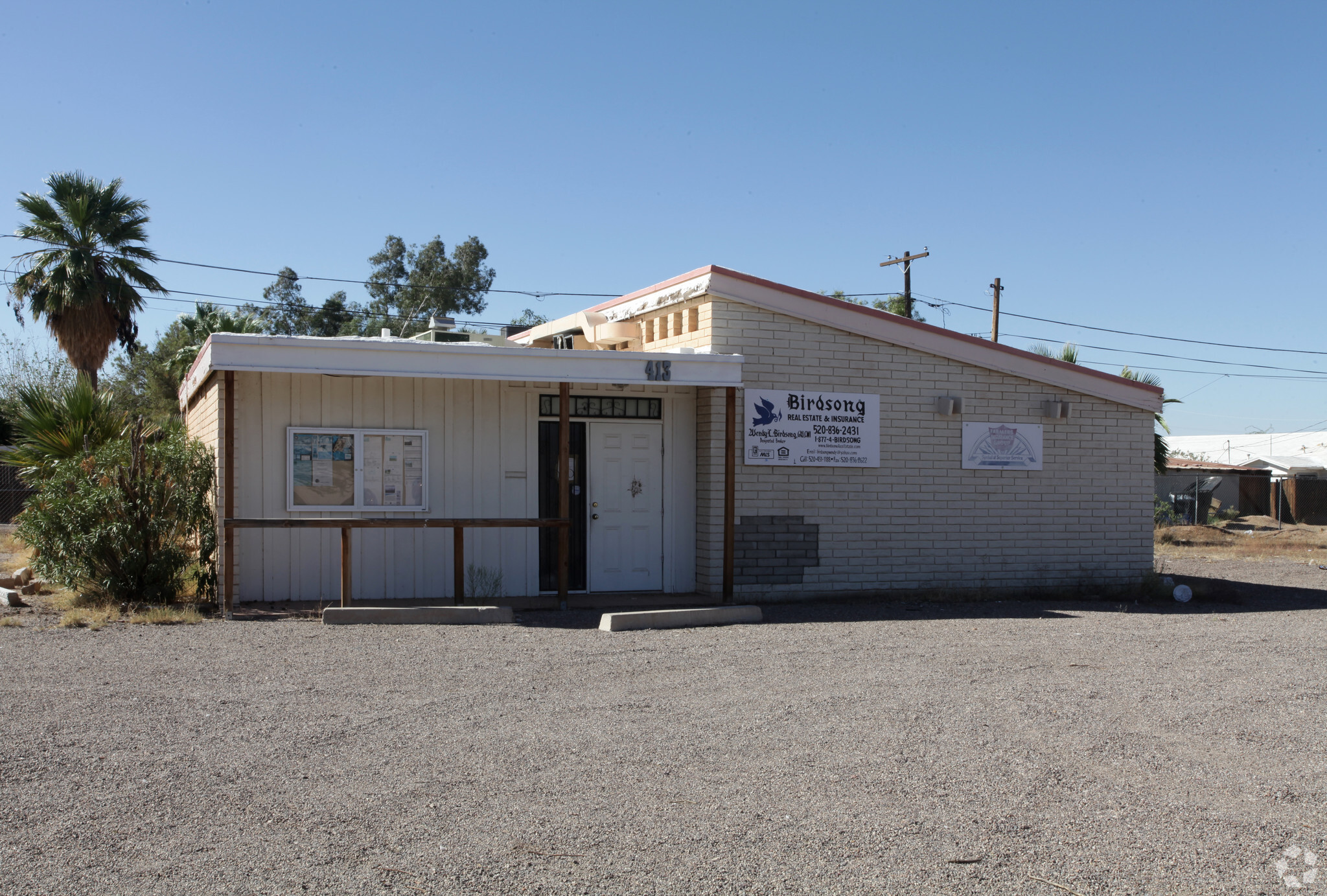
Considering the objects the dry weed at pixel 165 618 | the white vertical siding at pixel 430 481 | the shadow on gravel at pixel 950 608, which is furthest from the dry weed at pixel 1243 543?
the dry weed at pixel 165 618

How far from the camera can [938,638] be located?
32.4ft

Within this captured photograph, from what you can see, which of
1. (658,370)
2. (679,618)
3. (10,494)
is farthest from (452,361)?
(10,494)

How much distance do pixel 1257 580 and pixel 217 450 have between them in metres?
14.7

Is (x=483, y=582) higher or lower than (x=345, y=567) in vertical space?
lower

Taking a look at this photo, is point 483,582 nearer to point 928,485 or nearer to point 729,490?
point 729,490

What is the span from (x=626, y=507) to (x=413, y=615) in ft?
10.4

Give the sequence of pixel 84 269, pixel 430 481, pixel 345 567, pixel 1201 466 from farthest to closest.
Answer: pixel 1201 466
pixel 84 269
pixel 430 481
pixel 345 567

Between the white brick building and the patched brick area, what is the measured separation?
22 millimetres

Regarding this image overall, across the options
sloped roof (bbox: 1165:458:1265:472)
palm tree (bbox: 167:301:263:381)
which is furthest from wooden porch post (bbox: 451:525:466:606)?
sloped roof (bbox: 1165:458:1265:472)

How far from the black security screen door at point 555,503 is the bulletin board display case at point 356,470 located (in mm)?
1311

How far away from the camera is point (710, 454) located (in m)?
12.4

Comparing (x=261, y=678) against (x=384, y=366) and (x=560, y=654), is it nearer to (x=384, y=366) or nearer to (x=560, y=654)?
(x=560, y=654)

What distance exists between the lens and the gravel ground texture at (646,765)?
14.2 feet

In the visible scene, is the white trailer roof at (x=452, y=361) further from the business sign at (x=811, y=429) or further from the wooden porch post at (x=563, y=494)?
the business sign at (x=811, y=429)
